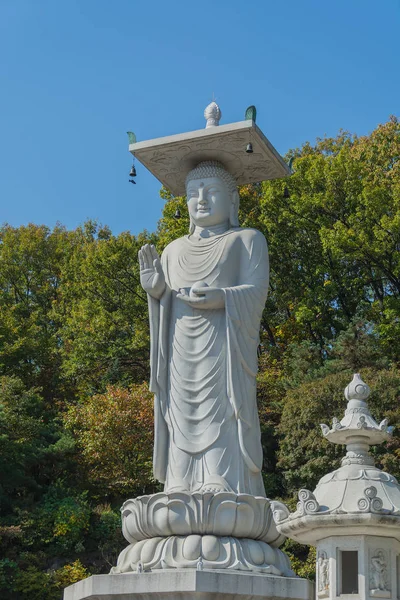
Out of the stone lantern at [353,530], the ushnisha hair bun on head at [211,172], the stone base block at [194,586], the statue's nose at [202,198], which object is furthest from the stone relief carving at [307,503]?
the ushnisha hair bun on head at [211,172]

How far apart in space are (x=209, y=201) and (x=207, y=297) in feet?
3.76

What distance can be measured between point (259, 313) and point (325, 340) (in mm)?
13980

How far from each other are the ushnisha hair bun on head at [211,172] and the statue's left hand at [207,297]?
4.32 ft

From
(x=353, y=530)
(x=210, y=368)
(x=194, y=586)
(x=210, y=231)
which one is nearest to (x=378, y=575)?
(x=353, y=530)

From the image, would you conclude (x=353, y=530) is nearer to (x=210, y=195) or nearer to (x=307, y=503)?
(x=307, y=503)

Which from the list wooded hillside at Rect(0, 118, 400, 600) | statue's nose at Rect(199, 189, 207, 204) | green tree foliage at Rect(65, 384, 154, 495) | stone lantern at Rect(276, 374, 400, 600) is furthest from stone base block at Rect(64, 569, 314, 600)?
green tree foliage at Rect(65, 384, 154, 495)

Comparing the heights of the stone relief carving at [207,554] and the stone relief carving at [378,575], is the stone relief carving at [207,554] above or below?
above

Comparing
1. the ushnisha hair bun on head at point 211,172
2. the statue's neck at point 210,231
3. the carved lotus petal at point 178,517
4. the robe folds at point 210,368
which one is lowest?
the carved lotus petal at point 178,517

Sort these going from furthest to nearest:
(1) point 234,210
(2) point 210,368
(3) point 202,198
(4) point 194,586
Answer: (1) point 234,210 < (3) point 202,198 < (2) point 210,368 < (4) point 194,586

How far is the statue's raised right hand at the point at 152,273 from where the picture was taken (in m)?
9.95

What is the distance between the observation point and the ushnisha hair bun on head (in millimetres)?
10461

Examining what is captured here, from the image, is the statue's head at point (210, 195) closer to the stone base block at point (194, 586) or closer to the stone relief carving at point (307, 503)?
the stone relief carving at point (307, 503)

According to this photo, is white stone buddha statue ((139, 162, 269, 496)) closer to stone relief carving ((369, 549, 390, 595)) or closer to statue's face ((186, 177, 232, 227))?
statue's face ((186, 177, 232, 227))

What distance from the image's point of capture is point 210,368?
9.78 meters
